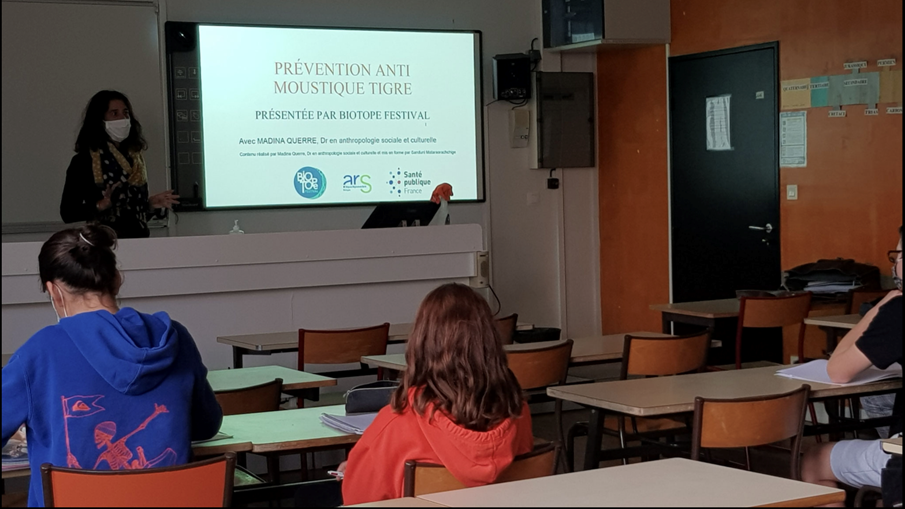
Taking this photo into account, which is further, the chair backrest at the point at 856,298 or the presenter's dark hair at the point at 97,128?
the presenter's dark hair at the point at 97,128

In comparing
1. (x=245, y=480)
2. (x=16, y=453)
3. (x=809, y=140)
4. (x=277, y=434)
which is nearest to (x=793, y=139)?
(x=809, y=140)

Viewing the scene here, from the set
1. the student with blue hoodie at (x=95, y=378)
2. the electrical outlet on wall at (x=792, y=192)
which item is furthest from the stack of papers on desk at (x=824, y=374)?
the electrical outlet on wall at (x=792, y=192)

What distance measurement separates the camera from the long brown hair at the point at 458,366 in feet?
7.06

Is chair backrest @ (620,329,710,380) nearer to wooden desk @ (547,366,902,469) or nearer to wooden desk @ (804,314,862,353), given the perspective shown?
wooden desk @ (547,366,902,469)

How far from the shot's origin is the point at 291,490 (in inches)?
107

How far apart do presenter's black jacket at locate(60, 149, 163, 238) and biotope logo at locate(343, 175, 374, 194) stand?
6.06ft

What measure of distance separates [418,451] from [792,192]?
5.14 meters

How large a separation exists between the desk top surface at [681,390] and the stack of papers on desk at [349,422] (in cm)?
72

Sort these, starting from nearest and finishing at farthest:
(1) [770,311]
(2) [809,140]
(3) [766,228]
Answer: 1. (1) [770,311]
2. (2) [809,140]
3. (3) [766,228]

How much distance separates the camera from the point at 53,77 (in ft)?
22.0

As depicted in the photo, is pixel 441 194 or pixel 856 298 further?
pixel 441 194

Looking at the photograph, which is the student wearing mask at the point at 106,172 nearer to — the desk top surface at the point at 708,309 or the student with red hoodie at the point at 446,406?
the desk top surface at the point at 708,309

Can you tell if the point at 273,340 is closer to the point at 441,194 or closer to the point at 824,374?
the point at 441,194

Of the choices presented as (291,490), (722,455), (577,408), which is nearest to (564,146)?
(577,408)
